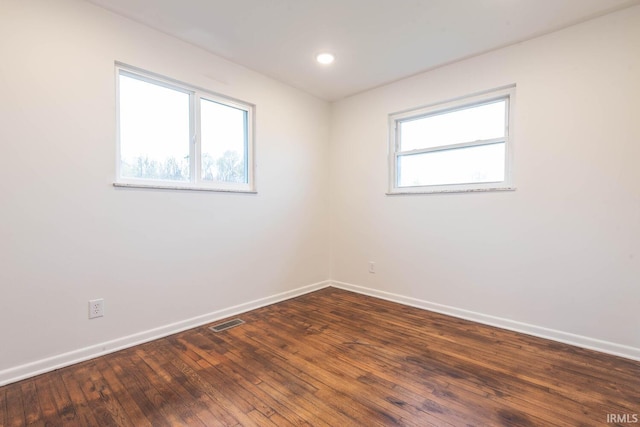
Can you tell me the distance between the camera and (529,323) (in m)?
2.57

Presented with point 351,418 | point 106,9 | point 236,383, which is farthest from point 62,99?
point 351,418

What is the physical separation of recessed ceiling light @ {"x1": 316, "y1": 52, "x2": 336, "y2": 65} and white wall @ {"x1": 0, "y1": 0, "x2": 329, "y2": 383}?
2.60 ft

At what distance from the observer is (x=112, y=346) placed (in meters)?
2.20

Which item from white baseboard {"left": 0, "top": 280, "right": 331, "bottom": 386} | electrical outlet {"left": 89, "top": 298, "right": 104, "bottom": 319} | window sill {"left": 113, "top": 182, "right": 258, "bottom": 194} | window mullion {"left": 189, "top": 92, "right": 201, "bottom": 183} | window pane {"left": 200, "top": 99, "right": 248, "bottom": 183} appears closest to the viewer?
white baseboard {"left": 0, "top": 280, "right": 331, "bottom": 386}

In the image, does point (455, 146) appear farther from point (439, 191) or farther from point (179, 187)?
point (179, 187)

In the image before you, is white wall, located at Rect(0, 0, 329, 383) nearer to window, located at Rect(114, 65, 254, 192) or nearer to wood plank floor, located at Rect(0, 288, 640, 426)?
window, located at Rect(114, 65, 254, 192)

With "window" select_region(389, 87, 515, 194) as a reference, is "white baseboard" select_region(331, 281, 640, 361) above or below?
below

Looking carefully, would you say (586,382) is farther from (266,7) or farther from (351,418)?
(266,7)

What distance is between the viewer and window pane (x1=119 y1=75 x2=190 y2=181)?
7.75 feet

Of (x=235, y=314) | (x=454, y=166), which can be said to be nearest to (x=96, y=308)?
(x=235, y=314)

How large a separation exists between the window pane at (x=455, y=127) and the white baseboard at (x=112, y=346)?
97.1 inches

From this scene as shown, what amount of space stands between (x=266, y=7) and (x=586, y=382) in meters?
3.27

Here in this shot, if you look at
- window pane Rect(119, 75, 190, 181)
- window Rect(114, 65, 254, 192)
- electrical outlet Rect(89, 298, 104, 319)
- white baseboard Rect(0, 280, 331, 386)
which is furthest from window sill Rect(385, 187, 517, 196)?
electrical outlet Rect(89, 298, 104, 319)

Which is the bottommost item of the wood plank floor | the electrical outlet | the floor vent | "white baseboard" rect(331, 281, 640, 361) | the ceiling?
the floor vent
